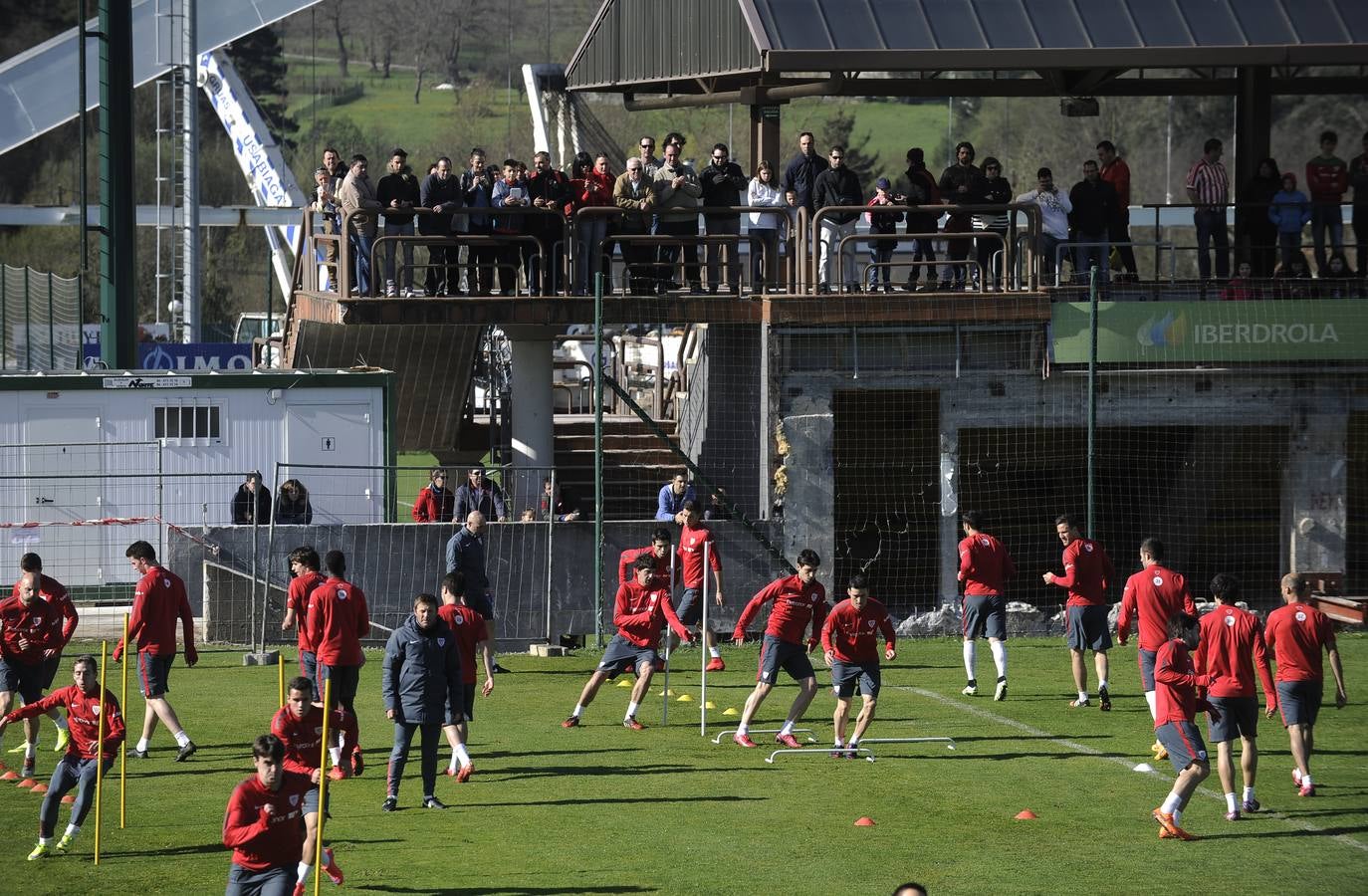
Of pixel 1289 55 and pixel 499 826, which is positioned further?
pixel 1289 55

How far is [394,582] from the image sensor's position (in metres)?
20.6

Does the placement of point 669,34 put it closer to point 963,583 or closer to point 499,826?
point 963,583

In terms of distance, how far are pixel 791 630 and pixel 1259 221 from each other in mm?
11310

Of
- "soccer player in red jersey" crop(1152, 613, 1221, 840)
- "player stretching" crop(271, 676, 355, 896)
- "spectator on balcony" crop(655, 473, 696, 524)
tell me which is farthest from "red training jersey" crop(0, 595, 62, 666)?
"soccer player in red jersey" crop(1152, 613, 1221, 840)

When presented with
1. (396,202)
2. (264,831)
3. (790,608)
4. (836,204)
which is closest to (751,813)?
(790,608)

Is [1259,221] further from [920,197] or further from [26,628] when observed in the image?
[26,628]

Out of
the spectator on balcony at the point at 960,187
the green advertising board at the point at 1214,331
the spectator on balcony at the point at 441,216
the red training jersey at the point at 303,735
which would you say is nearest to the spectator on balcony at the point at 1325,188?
the green advertising board at the point at 1214,331

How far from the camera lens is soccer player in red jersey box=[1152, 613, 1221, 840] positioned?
39.3 ft

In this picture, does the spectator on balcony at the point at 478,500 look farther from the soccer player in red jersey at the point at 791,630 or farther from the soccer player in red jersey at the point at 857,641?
the soccer player in red jersey at the point at 857,641

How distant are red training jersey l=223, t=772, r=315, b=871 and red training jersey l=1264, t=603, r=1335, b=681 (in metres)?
7.29

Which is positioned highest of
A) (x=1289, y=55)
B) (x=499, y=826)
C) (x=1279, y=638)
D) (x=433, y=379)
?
(x=1289, y=55)

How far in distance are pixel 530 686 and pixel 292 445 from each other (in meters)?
6.31

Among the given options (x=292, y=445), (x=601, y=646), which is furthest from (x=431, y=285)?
(x=601, y=646)

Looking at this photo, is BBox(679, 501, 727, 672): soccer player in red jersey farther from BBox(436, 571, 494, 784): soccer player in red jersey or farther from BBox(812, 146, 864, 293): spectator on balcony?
BBox(812, 146, 864, 293): spectator on balcony
